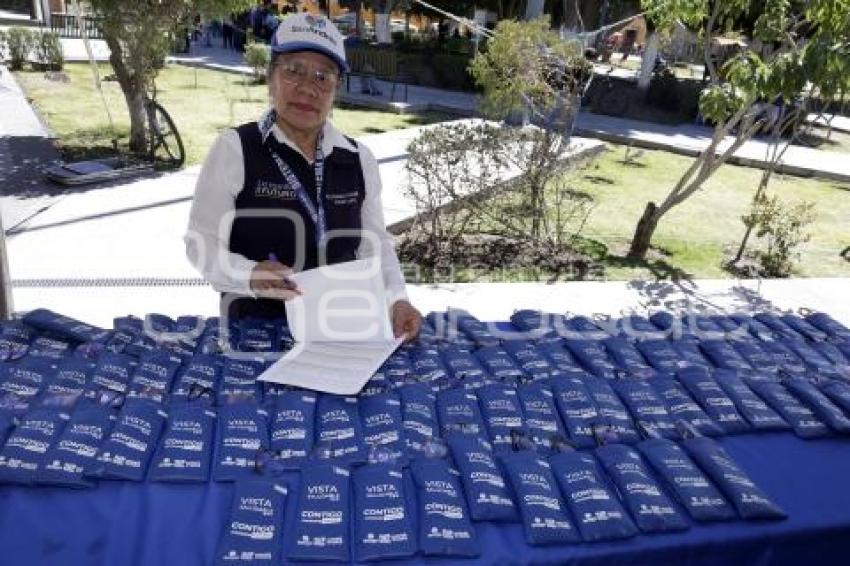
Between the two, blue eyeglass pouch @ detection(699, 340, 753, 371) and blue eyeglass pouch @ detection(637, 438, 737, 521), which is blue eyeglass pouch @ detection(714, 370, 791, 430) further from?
blue eyeglass pouch @ detection(637, 438, 737, 521)

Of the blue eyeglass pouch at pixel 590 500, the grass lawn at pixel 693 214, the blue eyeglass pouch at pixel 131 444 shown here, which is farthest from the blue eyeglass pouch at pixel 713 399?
the grass lawn at pixel 693 214

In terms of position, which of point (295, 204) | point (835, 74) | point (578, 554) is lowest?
point (578, 554)

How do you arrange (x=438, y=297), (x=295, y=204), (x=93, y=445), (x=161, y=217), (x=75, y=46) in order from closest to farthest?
(x=93, y=445) → (x=295, y=204) → (x=438, y=297) → (x=161, y=217) → (x=75, y=46)

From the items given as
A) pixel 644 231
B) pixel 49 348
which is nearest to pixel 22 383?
pixel 49 348

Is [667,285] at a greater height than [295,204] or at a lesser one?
lesser

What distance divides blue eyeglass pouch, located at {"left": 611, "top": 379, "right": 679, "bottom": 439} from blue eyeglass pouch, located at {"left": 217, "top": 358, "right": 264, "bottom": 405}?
97 cm

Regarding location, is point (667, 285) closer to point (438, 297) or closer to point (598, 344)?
point (438, 297)

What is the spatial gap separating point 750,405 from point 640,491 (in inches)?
22.7

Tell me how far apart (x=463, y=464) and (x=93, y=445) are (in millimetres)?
784

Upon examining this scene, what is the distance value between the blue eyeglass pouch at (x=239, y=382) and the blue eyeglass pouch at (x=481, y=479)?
51 cm

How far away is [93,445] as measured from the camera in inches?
54.8

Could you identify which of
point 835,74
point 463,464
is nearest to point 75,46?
point 835,74

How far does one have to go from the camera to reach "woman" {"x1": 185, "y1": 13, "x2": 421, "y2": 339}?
1.94 m

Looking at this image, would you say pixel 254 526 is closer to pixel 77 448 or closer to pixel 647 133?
pixel 77 448
